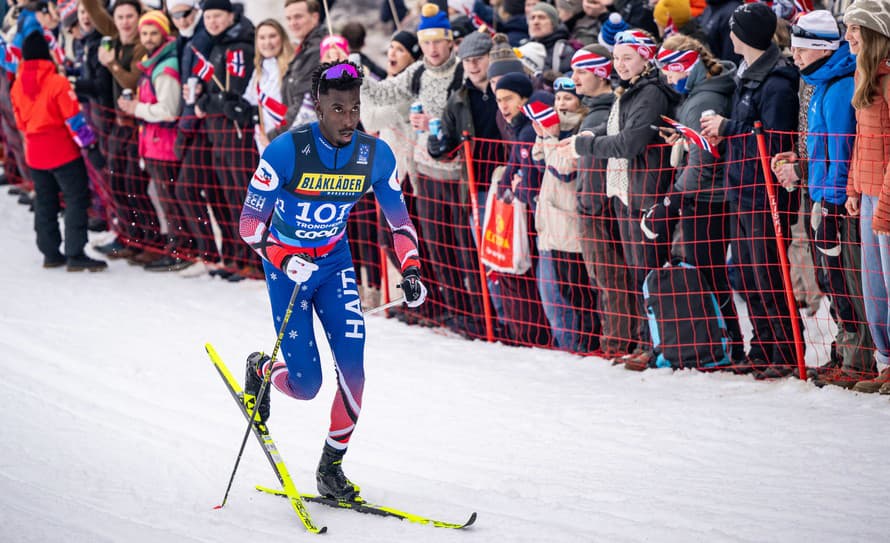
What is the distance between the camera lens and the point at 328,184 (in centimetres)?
534

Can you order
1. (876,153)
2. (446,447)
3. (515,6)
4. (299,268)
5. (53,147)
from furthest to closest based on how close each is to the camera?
(53,147) < (515,6) < (446,447) < (876,153) < (299,268)

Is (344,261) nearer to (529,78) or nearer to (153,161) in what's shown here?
(529,78)

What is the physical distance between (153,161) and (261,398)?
580 centimetres

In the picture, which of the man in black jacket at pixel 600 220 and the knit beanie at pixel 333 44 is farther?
the knit beanie at pixel 333 44

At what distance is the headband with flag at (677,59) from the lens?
7.03 m

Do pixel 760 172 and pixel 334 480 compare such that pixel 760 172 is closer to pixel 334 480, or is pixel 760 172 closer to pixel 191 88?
pixel 334 480

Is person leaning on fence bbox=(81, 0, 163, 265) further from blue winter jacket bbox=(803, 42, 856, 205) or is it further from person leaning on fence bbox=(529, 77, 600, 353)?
blue winter jacket bbox=(803, 42, 856, 205)

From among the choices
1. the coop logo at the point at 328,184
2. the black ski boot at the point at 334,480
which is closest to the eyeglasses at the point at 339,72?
the coop logo at the point at 328,184

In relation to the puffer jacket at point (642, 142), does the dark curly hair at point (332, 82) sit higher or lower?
higher

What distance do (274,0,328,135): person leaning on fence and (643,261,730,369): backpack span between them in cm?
365

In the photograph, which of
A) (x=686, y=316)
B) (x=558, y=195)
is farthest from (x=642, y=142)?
(x=686, y=316)

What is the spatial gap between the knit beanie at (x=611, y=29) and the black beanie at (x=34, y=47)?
5501mm

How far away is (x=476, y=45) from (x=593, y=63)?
115 cm

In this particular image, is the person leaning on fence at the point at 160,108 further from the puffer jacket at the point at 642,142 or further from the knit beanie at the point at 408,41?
the puffer jacket at the point at 642,142
